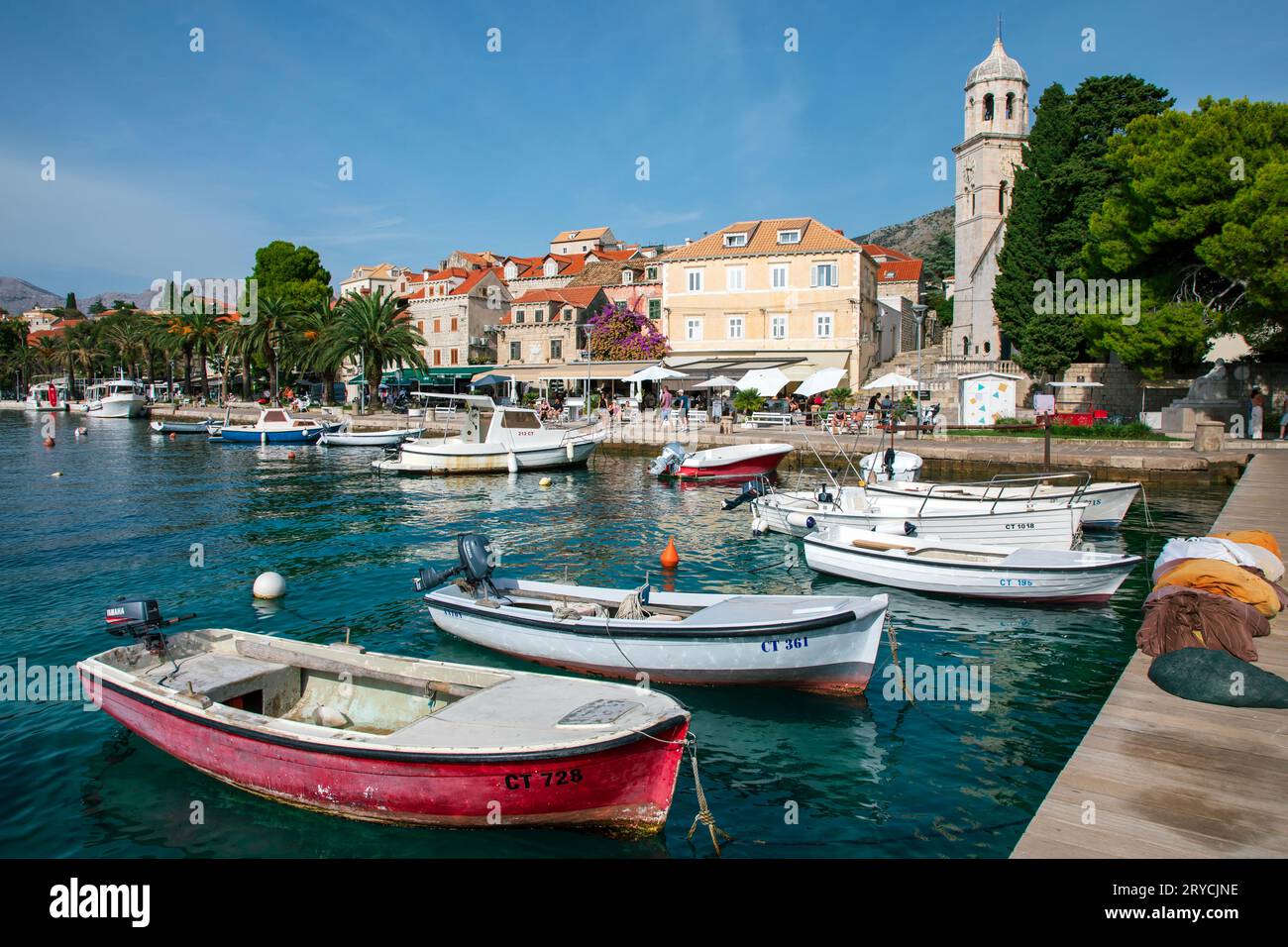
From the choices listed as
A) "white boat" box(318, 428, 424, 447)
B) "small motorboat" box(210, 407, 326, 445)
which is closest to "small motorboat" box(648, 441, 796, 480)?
"white boat" box(318, 428, 424, 447)

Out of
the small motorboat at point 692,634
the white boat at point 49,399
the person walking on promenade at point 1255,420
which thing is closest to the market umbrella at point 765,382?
the person walking on promenade at point 1255,420

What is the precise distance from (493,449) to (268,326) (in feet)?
123

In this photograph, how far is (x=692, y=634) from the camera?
1016 centimetres

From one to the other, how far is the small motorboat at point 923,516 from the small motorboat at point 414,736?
11.3m

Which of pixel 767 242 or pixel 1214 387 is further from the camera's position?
pixel 767 242

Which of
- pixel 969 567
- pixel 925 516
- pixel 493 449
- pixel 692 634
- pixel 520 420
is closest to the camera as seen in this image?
pixel 692 634

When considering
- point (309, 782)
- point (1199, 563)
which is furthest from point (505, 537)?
point (1199, 563)

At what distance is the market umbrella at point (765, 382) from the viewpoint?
132 ft

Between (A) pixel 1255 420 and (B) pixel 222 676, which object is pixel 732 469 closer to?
(A) pixel 1255 420

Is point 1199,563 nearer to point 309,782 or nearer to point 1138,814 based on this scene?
point 1138,814

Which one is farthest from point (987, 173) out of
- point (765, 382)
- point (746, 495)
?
point (746, 495)

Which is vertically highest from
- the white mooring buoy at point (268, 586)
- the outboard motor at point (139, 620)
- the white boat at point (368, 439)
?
the white boat at point (368, 439)

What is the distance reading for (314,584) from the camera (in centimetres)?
1647

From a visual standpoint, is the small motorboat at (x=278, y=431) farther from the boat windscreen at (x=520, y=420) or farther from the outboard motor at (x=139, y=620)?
the outboard motor at (x=139, y=620)
